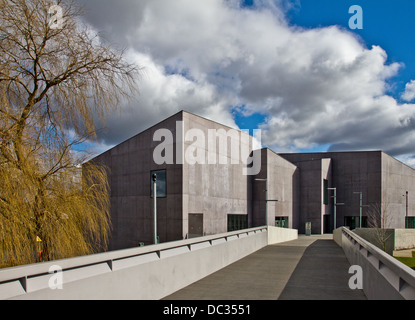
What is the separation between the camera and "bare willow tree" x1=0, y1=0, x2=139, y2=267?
6.10 m

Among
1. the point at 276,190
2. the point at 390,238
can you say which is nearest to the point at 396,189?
the point at 390,238

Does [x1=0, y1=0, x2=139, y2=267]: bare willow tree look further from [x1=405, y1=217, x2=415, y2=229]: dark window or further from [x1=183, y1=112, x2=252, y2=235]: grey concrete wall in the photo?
[x1=405, y1=217, x2=415, y2=229]: dark window

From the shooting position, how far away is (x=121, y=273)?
5934 millimetres

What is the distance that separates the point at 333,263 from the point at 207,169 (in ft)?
62.8

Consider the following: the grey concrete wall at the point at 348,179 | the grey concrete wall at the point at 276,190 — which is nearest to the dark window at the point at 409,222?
the grey concrete wall at the point at 348,179

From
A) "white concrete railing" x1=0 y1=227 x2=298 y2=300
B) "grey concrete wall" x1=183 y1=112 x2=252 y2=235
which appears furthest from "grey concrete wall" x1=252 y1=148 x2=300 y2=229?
"white concrete railing" x1=0 y1=227 x2=298 y2=300

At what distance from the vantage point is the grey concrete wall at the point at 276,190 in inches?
1561

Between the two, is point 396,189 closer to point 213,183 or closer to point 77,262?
point 213,183

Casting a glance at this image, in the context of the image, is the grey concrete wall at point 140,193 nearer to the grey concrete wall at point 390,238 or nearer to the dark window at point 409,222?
the grey concrete wall at point 390,238

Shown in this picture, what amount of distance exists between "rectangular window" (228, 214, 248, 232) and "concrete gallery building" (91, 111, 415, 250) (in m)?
0.10

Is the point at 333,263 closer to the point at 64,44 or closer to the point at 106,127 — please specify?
the point at 106,127
